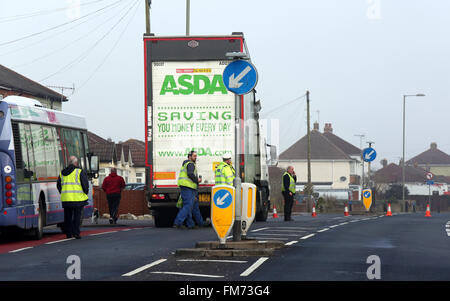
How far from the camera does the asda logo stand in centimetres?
2011

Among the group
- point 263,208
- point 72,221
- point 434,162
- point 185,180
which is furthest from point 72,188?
point 434,162

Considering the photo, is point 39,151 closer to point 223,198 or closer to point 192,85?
point 192,85

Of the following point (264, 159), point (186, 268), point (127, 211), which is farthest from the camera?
point (127, 211)

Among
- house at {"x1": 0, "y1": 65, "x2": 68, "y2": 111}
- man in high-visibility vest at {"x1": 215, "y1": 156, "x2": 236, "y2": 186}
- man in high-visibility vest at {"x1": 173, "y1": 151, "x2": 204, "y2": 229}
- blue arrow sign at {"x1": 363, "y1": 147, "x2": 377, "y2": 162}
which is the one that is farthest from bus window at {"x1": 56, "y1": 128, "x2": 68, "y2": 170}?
house at {"x1": 0, "y1": 65, "x2": 68, "y2": 111}

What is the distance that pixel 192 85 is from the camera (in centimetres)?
2012

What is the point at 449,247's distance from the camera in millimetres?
15367

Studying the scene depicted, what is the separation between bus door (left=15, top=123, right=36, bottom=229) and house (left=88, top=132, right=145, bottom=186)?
157 feet

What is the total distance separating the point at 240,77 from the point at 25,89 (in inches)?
1879

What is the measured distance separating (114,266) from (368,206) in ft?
86.6

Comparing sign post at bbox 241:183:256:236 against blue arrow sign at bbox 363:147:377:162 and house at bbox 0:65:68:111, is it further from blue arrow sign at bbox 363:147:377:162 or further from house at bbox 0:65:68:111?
house at bbox 0:65:68:111
